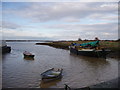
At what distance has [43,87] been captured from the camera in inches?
428

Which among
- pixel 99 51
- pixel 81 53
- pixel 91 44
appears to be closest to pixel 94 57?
pixel 99 51

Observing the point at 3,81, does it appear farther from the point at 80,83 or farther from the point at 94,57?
the point at 94,57

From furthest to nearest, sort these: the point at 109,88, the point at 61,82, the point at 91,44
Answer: the point at 91,44 < the point at 61,82 < the point at 109,88

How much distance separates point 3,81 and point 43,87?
13.0 feet

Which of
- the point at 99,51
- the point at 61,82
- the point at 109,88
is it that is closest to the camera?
the point at 109,88

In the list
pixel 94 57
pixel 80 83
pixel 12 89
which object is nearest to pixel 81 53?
pixel 94 57

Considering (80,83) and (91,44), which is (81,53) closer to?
(91,44)

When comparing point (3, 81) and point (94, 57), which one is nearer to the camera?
point (3, 81)

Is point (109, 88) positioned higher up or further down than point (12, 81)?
higher up

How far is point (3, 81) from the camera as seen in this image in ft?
40.4

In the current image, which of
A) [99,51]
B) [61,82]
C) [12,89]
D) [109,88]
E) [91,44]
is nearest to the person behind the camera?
[109,88]

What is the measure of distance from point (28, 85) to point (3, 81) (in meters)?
2.65

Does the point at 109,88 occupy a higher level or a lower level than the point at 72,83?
higher

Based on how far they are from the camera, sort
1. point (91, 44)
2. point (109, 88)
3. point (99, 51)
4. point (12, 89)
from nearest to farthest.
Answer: point (109, 88)
point (12, 89)
point (99, 51)
point (91, 44)
